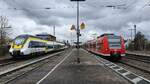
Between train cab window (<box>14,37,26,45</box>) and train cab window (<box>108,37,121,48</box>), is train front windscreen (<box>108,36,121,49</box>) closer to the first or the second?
train cab window (<box>108,37,121,48</box>)

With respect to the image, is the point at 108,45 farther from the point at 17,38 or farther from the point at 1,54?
the point at 1,54

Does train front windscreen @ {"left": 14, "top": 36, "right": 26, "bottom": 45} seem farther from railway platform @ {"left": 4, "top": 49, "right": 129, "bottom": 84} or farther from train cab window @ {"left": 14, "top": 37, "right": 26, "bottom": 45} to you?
railway platform @ {"left": 4, "top": 49, "right": 129, "bottom": 84}

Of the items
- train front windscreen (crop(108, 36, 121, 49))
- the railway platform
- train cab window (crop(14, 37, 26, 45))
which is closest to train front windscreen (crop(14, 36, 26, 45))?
train cab window (crop(14, 37, 26, 45))

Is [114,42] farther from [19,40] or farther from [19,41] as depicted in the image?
[19,40]

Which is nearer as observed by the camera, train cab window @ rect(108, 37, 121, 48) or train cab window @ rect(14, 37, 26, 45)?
train cab window @ rect(108, 37, 121, 48)

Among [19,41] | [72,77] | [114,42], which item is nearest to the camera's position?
[72,77]

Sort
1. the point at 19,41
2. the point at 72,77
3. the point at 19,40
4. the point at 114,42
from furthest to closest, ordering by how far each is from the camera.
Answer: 1. the point at 19,40
2. the point at 19,41
3. the point at 114,42
4. the point at 72,77

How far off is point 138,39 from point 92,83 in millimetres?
85371

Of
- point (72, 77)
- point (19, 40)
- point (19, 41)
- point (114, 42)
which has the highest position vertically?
point (19, 40)

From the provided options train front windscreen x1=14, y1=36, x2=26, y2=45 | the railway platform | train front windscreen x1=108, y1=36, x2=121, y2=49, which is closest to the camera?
the railway platform

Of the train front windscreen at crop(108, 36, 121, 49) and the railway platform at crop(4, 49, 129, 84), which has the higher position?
the train front windscreen at crop(108, 36, 121, 49)

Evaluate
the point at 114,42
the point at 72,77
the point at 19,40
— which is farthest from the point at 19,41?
the point at 72,77

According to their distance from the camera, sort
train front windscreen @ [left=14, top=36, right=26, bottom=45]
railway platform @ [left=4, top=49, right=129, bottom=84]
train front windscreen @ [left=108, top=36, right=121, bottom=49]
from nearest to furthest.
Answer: railway platform @ [left=4, top=49, right=129, bottom=84], train front windscreen @ [left=108, top=36, right=121, bottom=49], train front windscreen @ [left=14, top=36, right=26, bottom=45]

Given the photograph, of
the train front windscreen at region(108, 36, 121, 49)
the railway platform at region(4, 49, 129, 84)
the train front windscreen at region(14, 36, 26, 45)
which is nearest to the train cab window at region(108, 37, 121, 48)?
the train front windscreen at region(108, 36, 121, 49)
